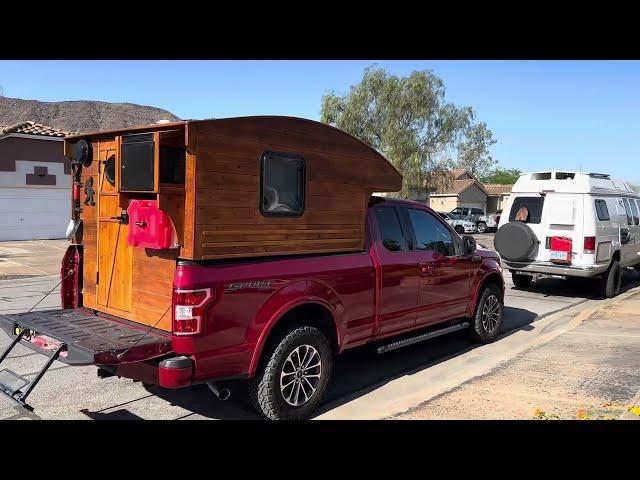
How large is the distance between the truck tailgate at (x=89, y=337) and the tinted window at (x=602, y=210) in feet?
30.0

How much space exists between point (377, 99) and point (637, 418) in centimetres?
3388

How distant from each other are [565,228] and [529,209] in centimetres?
84

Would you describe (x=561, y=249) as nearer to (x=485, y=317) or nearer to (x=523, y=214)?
(x=523, y=214)

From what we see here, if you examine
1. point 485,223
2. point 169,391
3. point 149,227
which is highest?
point 149,227

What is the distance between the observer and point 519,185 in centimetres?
1130

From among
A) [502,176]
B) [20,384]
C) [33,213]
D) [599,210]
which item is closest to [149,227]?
[20,384]

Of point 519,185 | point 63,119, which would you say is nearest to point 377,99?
point 519,185

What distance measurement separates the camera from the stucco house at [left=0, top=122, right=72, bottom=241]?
69.1 ft

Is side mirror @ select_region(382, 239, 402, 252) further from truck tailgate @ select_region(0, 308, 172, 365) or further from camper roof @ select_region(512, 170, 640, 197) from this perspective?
camper roof @ select_region(512, 170, 640, 197)

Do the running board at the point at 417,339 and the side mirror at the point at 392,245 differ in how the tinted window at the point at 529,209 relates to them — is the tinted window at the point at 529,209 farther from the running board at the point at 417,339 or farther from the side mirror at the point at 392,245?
the side mirror at the point at 392,245

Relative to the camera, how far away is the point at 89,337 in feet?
13.5

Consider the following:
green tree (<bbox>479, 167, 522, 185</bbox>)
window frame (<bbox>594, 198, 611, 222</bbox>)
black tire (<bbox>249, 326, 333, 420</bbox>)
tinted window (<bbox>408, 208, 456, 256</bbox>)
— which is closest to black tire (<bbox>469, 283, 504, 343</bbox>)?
tinted window (<bbox>408, 208, 456, 256</bbox>)

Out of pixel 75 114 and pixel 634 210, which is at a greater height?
pixel 75 114

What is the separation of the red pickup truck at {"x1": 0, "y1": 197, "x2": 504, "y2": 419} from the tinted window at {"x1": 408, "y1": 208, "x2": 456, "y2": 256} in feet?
0.05
